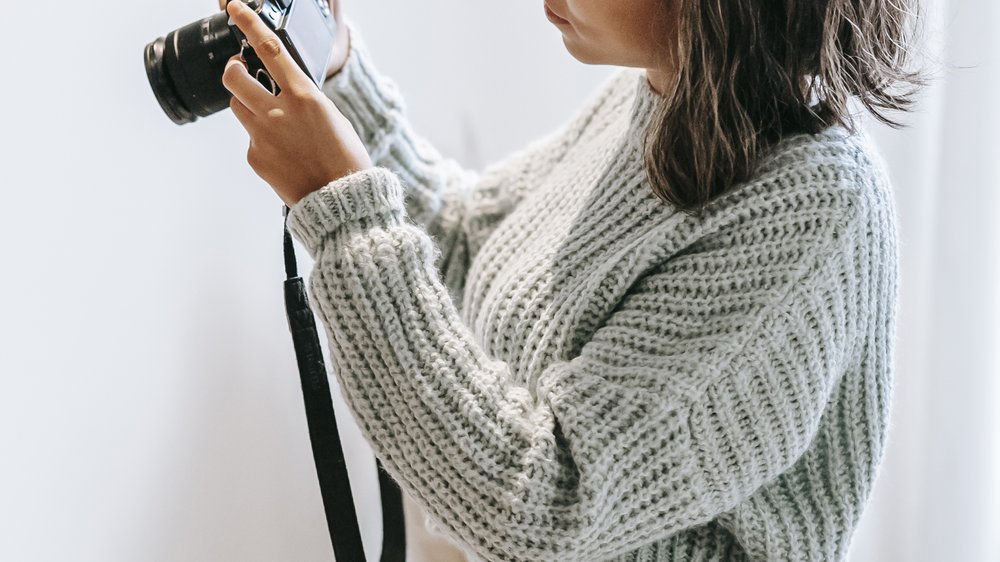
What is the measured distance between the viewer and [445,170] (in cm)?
95

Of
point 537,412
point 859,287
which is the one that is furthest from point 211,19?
point 859,287

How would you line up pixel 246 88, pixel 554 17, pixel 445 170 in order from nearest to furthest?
pixel 246 88 < pixel 554 17 < pixel 445 170

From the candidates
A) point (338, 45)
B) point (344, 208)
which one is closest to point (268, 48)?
point (344, 208)

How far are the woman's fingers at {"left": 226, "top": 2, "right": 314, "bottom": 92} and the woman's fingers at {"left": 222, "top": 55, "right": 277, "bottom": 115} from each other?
1cm

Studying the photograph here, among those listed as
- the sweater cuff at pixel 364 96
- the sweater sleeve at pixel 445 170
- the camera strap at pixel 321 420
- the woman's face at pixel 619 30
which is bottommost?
the camera strap at pixel 321 420

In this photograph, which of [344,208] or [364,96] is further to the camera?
[364,96]

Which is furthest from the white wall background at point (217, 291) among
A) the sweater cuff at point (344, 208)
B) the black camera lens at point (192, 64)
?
the sweater cuff at point (344, 208)

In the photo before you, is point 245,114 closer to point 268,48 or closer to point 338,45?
point 268,48

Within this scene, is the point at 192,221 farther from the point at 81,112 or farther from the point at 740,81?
the point at 740,81

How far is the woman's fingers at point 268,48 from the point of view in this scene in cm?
60

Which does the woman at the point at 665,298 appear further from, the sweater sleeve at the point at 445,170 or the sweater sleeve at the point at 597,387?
the sweater sleeve at the point at 445,170

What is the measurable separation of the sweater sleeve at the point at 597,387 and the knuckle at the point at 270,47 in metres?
0.09

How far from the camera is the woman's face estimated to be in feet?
2.14

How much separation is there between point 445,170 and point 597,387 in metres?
0.39
